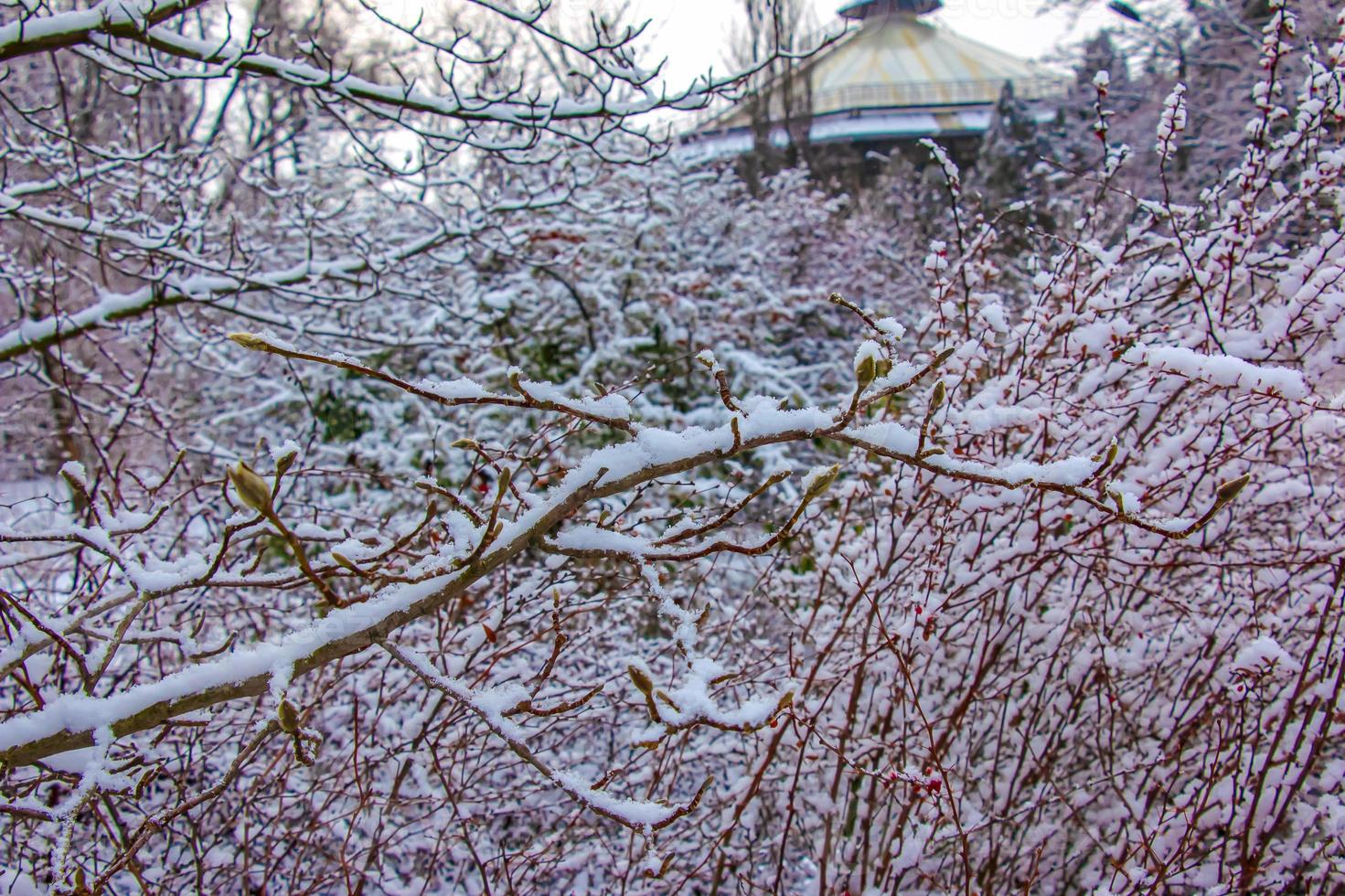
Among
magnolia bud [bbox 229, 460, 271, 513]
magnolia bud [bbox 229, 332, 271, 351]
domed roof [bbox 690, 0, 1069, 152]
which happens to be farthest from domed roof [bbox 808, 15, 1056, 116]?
magnolia bud [bbox 229, 460, 271, 513]

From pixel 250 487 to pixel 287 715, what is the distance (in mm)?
281

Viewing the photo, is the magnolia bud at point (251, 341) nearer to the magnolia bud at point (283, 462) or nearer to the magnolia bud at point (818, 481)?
the magnolia bud at point (283, 462)

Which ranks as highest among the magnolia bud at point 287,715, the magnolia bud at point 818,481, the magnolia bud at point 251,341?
the magnolia bud at point 251,341

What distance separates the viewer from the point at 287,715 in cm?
95

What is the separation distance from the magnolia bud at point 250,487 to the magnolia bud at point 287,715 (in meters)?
0.24

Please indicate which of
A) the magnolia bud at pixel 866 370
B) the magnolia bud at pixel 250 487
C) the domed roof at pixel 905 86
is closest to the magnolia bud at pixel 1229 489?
the magnolia bud at pixel 866 370

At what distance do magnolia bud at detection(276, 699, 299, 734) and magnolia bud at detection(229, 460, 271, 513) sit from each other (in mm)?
239

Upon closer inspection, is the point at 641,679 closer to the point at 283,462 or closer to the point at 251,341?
the point at 283,462

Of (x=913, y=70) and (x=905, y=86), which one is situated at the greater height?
(x=913, y=70)

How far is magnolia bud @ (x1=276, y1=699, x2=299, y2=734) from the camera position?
949mm

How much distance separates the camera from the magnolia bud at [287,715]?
3.11 feet

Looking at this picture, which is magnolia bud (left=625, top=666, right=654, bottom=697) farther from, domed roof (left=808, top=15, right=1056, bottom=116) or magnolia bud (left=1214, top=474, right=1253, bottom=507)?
domed roof (left=808, top=15, right=1056, bottom=116)

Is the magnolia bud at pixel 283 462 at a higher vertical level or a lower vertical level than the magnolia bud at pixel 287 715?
higher

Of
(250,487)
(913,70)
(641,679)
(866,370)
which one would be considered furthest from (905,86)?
(250,487)
